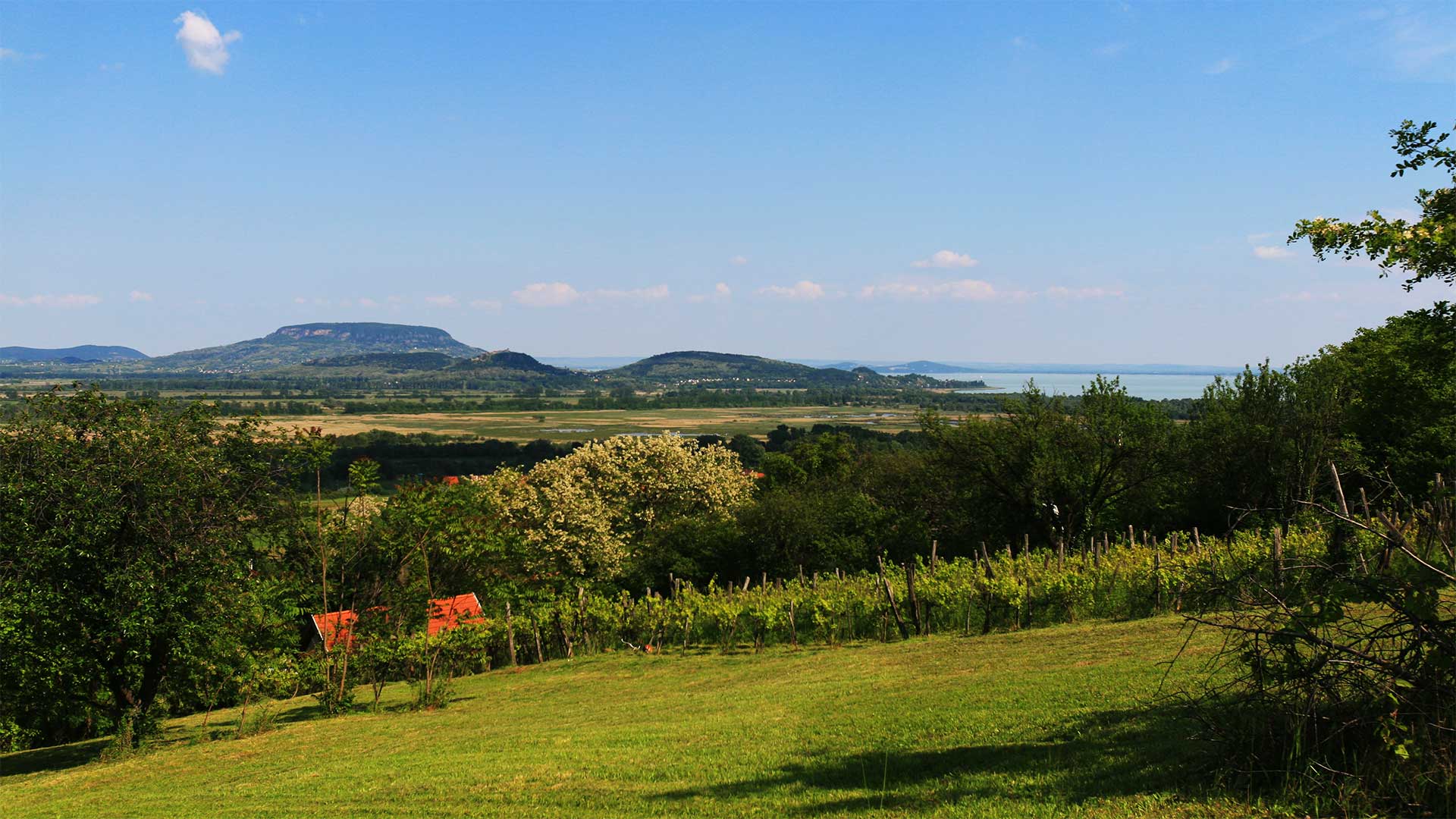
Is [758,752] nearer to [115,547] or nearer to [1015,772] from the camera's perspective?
[1015,772]

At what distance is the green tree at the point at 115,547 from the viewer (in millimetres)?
15117

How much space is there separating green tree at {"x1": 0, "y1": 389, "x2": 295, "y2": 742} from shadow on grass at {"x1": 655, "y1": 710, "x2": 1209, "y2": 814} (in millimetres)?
12779

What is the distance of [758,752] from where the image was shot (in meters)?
10.0

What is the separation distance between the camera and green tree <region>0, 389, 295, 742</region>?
15.1 m

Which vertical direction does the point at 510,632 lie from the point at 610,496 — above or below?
below

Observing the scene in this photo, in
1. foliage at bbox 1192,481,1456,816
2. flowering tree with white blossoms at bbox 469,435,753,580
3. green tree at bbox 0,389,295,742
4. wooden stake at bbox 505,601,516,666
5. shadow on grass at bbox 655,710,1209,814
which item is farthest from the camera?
flowering tree with white blossoms at bbox 469,435,753,580

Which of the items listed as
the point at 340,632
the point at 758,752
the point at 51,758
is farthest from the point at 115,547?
the point at 758,752

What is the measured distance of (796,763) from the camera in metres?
9.22

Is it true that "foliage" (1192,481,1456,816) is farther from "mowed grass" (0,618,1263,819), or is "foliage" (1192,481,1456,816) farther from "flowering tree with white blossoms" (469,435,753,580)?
"flowering tree with white blossoms" (469,435,753,580)

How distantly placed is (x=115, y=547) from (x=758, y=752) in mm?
13686

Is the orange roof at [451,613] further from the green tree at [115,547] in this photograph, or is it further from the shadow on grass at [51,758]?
the shadow on grass at [51,758]

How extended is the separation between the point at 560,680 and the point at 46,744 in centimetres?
1576

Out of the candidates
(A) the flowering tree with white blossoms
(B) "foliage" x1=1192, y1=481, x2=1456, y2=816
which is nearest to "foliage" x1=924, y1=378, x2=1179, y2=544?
(A) the flowering tree with white blossoms

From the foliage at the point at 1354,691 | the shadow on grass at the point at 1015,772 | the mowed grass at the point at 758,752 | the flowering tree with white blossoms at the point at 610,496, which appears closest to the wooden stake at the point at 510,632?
the mowed grass at the point at 758,752
